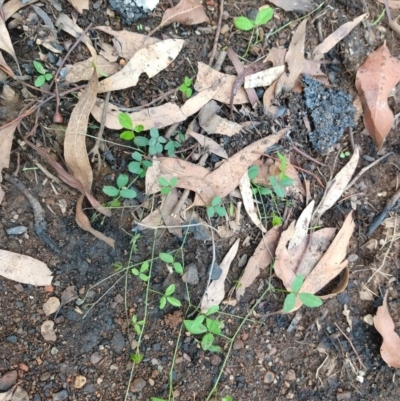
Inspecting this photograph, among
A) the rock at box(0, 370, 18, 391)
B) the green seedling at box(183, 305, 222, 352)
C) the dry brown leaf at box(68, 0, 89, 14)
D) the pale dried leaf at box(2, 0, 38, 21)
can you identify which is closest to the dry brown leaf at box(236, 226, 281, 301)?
the green seedling at box(183, 305, 222, 352)

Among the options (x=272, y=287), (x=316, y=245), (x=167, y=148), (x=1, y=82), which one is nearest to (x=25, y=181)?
(x=1, y=82)

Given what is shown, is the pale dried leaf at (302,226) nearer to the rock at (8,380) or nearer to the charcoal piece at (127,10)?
the charcoal piece at (127,10)

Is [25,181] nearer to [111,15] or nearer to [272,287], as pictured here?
[111,15]

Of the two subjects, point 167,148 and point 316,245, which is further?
point 316,245

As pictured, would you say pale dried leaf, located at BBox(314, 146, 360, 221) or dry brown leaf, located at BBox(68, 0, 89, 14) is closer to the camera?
dry brown leaf, located at BBox(68, 0, 89, 14)

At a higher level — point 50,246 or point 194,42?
point 194,42

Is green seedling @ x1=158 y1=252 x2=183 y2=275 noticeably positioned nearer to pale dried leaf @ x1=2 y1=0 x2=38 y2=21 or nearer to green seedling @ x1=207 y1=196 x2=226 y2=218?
green seedling @ x1=207 y1=196 x2=226 y2=218

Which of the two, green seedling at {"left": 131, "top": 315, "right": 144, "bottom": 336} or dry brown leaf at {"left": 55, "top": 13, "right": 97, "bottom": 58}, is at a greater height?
dry brown leaf at {"left": 55, "top": 13, "right": 97, "bottom": 58}
